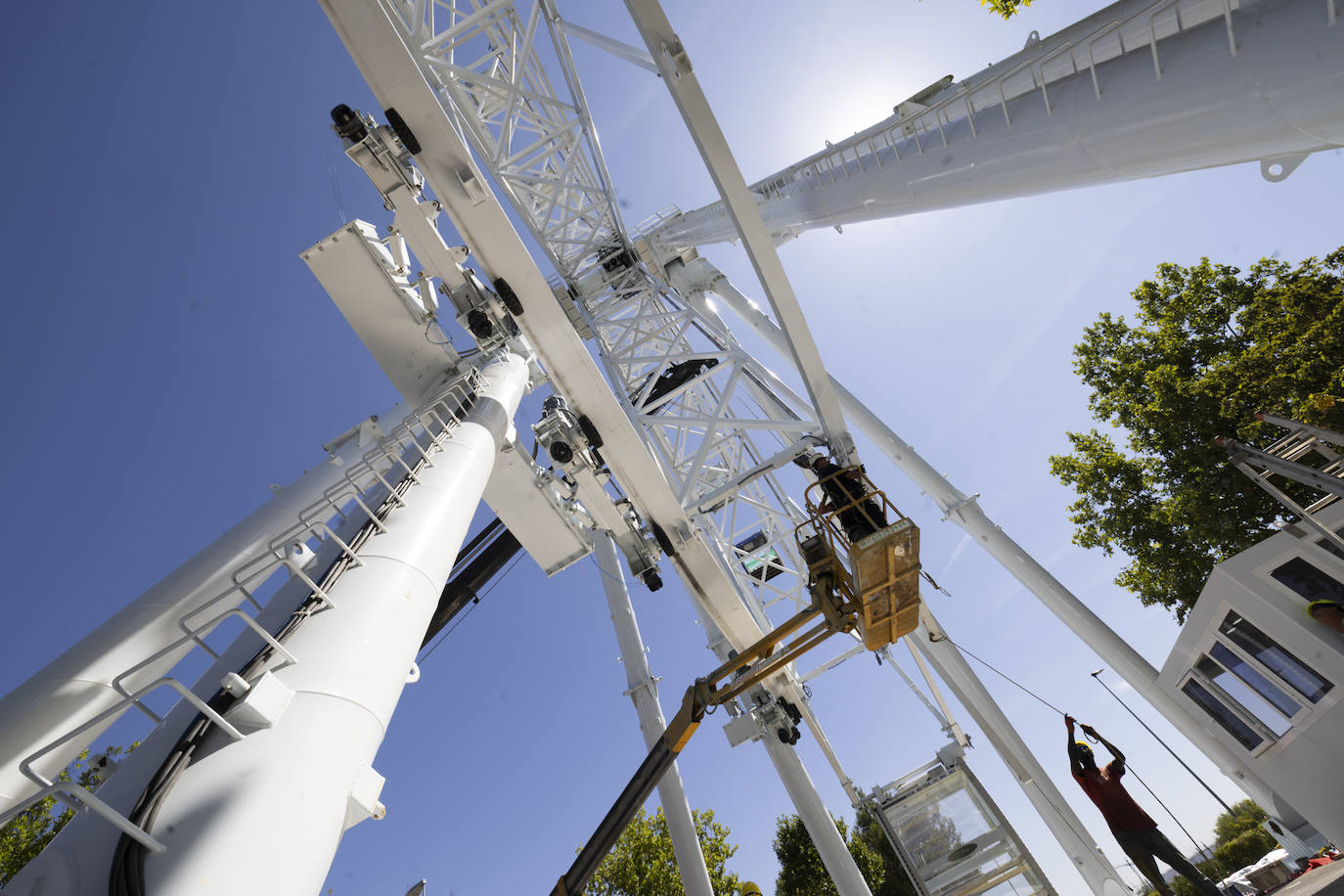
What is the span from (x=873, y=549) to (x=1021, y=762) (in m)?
5.51

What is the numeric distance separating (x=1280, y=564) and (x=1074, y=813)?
16.6 ft

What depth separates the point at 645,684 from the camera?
13.3 m

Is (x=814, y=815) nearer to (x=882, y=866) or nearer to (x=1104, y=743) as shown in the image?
(x=1104, y=743)

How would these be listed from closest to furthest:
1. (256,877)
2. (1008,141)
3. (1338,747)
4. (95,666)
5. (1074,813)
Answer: (256,877) → (95,666) → (1008,141) → (1338,747) → (1074,813)

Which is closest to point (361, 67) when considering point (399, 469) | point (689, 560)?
point (399, 469)

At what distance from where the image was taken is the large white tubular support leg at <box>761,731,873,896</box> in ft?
40.4

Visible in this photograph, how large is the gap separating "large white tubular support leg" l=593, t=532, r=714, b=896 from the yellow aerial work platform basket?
5.61m

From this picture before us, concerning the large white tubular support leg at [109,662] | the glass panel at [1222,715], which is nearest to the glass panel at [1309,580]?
the glass panel at [1222,715]

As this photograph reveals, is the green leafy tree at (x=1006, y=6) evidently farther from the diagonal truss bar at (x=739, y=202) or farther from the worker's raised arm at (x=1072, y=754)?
the worker's raised arm at (x=1072, y=754)

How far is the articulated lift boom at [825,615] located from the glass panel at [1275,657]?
5.83 metres

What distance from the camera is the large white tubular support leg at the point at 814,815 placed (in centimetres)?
1233

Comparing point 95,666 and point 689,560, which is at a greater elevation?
point 689,560

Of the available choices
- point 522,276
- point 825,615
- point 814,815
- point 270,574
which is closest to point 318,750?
point 270,574

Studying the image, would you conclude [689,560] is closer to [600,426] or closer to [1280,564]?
[600,426]
